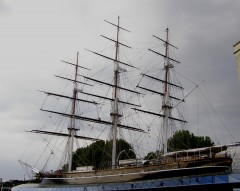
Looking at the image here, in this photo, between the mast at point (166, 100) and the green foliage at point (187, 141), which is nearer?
the mast at point (166, 100)

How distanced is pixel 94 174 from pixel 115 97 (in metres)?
13.7

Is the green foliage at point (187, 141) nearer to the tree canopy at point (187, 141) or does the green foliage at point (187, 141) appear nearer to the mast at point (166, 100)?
the tree canopy at point (187, 141)

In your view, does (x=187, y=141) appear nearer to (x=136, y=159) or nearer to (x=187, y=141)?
(x=187, y=141)

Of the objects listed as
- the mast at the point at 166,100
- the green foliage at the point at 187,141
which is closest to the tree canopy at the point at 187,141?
the green foliage at the point at 187,141

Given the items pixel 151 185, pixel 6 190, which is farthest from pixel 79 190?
pixel 6 190

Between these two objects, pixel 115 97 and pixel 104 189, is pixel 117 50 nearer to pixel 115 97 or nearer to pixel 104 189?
pixel 115 97

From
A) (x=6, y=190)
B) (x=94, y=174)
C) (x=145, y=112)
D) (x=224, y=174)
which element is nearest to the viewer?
(x=224, y=174)

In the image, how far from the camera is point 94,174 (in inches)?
1682

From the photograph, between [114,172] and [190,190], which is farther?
[114,172]

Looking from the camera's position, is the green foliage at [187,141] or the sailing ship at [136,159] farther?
the green foliage at [187,141]

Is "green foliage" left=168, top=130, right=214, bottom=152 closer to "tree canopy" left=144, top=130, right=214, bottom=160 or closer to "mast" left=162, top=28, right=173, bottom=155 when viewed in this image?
"tree canopy" left=144, top=130, right=214, bottom=160

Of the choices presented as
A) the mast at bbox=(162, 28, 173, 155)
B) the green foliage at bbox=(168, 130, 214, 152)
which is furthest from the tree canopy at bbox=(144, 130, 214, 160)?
the mast at bbox=(162, 28, 173, 155)

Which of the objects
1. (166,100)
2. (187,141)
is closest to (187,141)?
(187,141)

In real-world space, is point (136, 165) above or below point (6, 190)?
above
